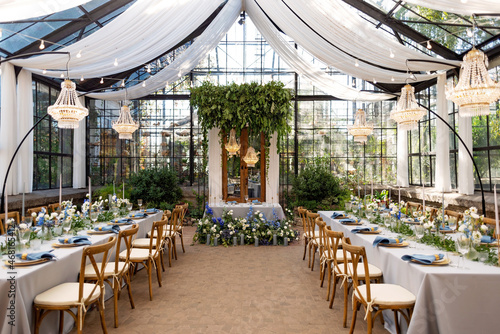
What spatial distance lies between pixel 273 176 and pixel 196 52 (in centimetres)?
383

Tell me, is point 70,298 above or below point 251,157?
below

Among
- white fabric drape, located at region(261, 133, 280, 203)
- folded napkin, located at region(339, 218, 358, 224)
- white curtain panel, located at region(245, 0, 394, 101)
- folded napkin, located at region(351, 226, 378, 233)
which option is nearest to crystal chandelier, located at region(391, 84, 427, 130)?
folded napkin, located at region(339, 218, 358, 224)

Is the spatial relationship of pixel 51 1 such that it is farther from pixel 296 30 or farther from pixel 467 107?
pixel 467 107

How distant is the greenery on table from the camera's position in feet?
32.0

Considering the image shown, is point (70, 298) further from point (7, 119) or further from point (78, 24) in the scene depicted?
point (78, 24)

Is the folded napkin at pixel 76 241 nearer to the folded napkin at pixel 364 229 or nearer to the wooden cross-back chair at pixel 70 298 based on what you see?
the wooden cross-back chair at pixel 70 298

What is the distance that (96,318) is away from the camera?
3.70m

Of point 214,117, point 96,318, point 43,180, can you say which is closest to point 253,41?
point 214,117

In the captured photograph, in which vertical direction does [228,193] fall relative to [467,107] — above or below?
below

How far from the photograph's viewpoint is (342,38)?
6.25 meters

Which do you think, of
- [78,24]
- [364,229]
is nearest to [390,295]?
[364,229]

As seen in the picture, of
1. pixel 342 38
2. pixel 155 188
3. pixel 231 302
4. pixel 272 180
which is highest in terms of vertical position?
pixel 342 38

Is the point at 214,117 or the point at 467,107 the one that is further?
the point at 214,117

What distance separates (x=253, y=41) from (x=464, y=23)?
20.9ft
